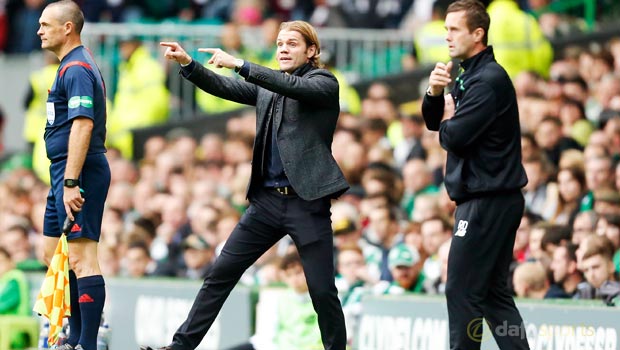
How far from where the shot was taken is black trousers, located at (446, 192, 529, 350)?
8320 millimetres

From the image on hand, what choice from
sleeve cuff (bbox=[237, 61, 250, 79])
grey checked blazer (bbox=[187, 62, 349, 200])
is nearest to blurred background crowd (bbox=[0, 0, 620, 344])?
grey checked blazer (bbox=[187, 62, 349, 200])

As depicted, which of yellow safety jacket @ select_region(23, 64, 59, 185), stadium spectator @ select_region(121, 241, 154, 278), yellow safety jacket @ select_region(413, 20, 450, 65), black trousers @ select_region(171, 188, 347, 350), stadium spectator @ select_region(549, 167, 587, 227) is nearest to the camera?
black trousers @ select_region(171, 188, 347, 350)

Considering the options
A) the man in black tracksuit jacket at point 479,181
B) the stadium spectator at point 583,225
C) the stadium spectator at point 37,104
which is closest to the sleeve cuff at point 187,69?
the man in black tracksuit jacket at point 479,181

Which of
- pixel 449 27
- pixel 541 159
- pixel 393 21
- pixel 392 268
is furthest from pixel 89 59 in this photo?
pixel 393 21

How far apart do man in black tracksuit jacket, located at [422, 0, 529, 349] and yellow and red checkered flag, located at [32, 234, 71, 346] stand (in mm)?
2582

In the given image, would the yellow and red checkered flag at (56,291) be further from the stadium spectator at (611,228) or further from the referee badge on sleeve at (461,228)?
the stadium spectator at (611,228)

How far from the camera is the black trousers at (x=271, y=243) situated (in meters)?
8.73

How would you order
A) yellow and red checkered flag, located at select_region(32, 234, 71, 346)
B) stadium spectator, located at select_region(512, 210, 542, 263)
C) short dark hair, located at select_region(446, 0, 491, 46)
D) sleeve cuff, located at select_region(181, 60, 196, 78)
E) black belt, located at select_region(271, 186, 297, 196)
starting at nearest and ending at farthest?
short dark hair, located at select_region(446, 0, 491, 46), sleeve cuff, located at select_region(181, 60, 196, 78), black belt, located at select_region(271, 186, 297, 196), yellow and red checkered flag, located at select_region(32, 234, 71, 346), stadium spectator, located at select_region(512, 210, 542, 263)

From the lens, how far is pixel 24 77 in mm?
22984

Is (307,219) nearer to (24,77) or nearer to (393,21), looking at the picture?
(393,21)

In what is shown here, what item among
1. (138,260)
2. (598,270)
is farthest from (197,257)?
(598,270)

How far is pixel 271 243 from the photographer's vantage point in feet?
29.7

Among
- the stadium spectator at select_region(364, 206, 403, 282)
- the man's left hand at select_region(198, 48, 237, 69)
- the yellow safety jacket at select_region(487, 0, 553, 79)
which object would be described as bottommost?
the stadium spectator at select_region(364, 206, 403, 282)

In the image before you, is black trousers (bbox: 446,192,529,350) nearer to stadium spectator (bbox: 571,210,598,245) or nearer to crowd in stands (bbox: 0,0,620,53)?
stadium spectator (bbox: 571,210,598,245)
